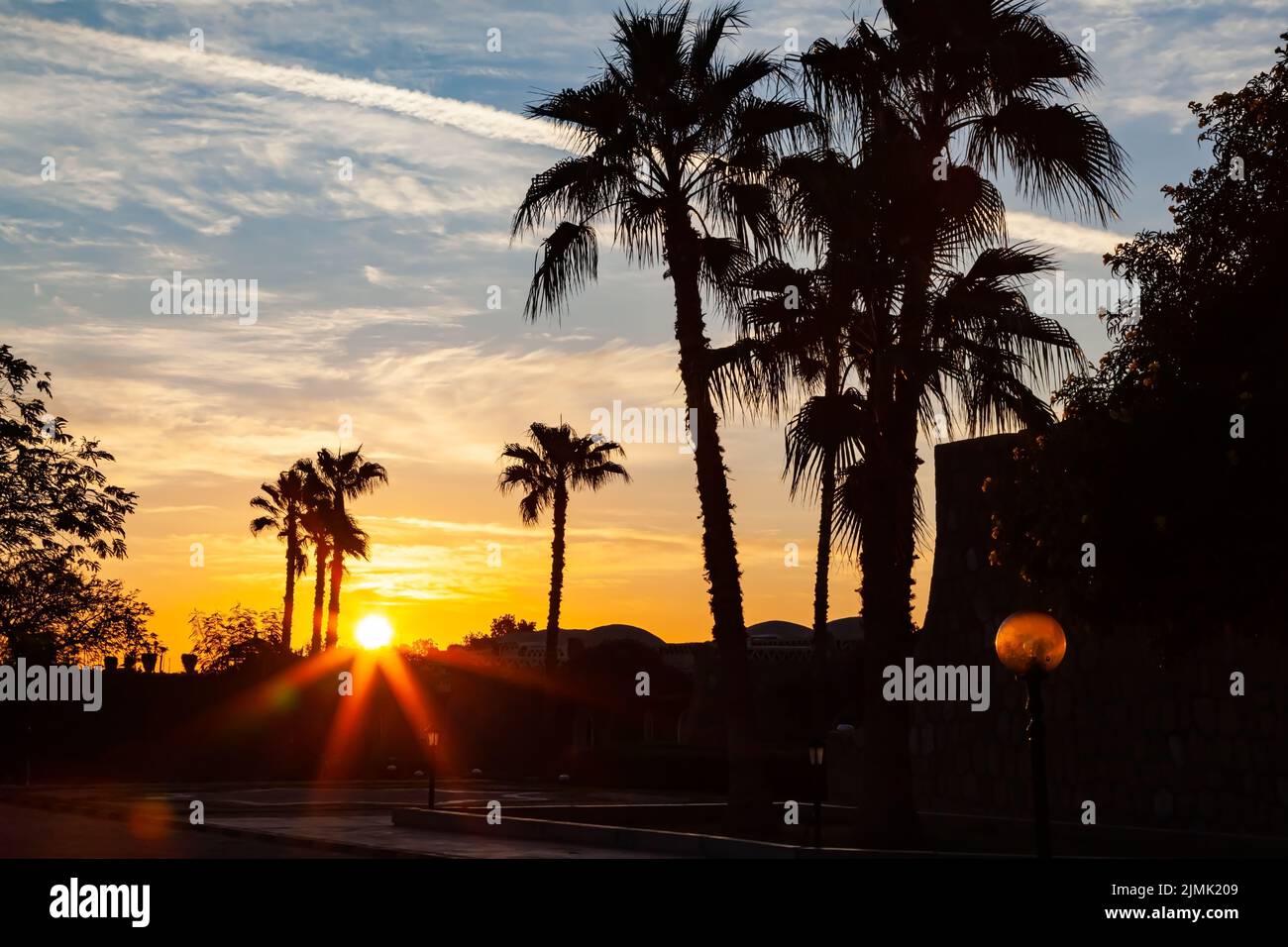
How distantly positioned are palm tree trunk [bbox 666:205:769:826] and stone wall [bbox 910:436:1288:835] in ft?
13.3

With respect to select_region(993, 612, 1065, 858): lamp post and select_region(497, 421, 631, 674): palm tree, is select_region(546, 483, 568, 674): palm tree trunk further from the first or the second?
select_region(993, 612, 1065, 858): lamp post

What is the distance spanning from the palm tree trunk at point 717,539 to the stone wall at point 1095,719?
4058mm

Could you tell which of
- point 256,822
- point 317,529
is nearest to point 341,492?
point 317,529

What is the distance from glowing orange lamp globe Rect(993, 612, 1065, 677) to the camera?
14305mm

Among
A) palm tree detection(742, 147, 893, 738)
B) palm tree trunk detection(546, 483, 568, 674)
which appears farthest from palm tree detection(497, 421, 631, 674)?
palm tree detection(742, 147, 893, 738)

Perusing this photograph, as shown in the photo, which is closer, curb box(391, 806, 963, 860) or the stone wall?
curb box(391, 806, 963, 860)

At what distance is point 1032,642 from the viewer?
47.0ft

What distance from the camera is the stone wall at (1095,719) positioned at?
19984 millimetres

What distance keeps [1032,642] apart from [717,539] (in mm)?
8603
